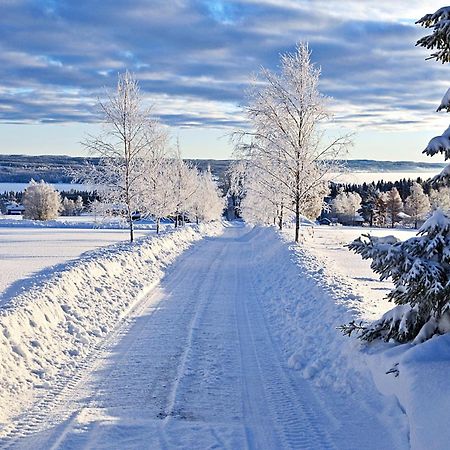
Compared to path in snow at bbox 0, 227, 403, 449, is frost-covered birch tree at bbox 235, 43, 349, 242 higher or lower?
higher

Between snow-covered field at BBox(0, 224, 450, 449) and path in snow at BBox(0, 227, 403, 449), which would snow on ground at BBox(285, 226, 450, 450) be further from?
path in snow at BBox(0, 227, 403, 449)

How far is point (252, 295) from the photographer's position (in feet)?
47.6

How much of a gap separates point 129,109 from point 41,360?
64.0ft

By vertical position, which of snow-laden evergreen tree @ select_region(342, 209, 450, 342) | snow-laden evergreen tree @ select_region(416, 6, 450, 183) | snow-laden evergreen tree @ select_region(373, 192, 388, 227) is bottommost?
snow-laden evergreen tree @ select_region(373, 192, 388, 227)

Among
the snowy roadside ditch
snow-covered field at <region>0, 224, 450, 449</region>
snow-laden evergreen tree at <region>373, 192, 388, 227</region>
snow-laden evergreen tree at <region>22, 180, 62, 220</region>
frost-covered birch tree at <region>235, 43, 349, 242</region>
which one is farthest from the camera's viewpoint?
snow-laden evergreen tree at <region>373, 192, 388, 227</region>

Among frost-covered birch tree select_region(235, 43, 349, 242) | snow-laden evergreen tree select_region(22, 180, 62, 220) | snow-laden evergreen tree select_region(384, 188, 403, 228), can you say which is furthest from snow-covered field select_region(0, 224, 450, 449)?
snow-laden evergreen tree select_region(384, 188, 403, 228)

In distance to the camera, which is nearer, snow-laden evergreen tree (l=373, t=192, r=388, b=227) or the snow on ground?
the snow on ground

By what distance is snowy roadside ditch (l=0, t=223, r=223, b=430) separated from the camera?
765cm

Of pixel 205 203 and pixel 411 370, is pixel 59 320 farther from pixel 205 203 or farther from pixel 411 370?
pixel 205 203

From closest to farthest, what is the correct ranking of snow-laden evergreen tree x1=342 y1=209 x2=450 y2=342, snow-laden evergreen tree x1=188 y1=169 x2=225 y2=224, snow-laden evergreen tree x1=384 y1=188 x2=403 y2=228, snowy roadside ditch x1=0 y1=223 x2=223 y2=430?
snow-laden evergreen tree x1=342 y1=209 x2=450 y2=342
snowy roadside ditch x1=0 y1=223 x2=223 y2=430
snow-laden evergreen tree x1=188 y1=169 x2=225 y2=224
snow-laden evergreen tree x1=384 y1=188 x2=403 y2=228

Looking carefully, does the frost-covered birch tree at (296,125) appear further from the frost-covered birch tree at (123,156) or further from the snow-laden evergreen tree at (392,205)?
the snow-laden evergreen tree at (392,205)

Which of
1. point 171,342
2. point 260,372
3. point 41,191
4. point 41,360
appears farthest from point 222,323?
point 41,191

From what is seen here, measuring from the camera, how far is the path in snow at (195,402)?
5.75 m

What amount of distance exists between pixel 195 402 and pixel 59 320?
4.67 m
